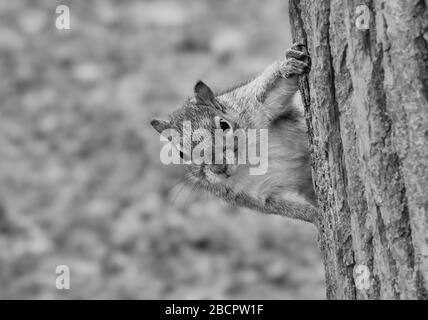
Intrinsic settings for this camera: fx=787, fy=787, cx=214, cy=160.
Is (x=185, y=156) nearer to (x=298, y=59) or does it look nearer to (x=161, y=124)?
(x=161, y=124)

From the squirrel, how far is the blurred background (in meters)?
1.55

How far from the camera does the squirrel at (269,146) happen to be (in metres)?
3.15

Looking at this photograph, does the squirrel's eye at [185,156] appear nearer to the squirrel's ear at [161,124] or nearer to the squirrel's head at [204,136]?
the squirrel's head at [204,136]

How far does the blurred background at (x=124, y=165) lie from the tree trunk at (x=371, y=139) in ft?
8.43

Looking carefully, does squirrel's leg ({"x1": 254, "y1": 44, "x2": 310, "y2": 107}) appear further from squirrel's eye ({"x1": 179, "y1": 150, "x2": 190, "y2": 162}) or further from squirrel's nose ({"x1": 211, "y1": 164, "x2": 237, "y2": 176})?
squirrel's eye ({"x1": 179, "y1": 150, "x2": 190, "y2": 162})

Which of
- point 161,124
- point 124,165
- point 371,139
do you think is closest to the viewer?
point 371,139

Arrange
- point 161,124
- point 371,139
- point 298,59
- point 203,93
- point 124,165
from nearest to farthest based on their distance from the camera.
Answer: point 371,139, point 298,59, point 203,93, point 161,124, point 124,165

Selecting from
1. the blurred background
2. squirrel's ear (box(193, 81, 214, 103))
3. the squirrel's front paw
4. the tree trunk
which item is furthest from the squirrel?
the blurred background

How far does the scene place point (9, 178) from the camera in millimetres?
5594

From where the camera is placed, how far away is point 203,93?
3.34m

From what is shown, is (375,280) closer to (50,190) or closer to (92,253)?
(92,253)

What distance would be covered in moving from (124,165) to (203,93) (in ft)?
7.77

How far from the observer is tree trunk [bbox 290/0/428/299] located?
78.2 inches

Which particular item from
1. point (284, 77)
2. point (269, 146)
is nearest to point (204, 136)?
point (269, 146)
